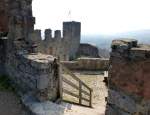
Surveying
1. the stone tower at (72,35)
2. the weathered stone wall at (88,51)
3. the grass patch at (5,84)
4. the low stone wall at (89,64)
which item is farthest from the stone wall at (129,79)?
the stone tower at (72,35)

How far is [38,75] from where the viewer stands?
316 inches

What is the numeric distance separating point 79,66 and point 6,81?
772 cm

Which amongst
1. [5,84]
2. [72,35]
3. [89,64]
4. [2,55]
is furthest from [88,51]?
[5,84]

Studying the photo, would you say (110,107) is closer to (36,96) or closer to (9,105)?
(36,96)

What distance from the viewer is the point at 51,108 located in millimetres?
7789

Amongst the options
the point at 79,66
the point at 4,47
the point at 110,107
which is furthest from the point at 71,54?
the point at 110,107

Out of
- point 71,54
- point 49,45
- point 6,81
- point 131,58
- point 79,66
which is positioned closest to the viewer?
point 131,58

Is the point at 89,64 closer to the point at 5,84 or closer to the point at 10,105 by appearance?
the point at 5,84

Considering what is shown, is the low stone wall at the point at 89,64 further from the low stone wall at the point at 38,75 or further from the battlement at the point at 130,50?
the battlement at the point at 130,50

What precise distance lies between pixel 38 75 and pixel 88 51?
2658 centimetres

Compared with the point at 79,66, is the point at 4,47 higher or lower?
higher

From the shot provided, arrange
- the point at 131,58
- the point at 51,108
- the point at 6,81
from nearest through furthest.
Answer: the point at 131,58 < the point at 51,108 < the point at 6,81

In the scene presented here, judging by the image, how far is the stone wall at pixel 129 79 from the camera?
182 inches

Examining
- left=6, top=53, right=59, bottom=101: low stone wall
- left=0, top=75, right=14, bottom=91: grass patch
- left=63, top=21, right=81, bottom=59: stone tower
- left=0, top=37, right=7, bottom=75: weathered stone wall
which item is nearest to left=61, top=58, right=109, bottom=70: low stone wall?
left=0, top=37, right=7, bottom=75: weathered stone wall
